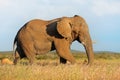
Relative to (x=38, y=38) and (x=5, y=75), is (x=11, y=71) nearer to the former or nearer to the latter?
(x=5, y=75)

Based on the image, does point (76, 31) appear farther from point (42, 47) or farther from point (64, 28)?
point (42, 47)

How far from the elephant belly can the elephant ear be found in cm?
86

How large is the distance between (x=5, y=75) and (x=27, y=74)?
2.02 ft

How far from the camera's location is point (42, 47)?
21.4m

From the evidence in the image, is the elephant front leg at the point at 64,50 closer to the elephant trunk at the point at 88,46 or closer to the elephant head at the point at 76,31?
the elephant head at the point at 76,31

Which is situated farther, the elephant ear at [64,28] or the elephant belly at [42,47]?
the elephant belly at [42,47]

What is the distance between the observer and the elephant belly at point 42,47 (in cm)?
2130

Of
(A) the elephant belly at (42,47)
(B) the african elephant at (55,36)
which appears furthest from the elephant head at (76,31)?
(A) the elephant belly at (42,47)

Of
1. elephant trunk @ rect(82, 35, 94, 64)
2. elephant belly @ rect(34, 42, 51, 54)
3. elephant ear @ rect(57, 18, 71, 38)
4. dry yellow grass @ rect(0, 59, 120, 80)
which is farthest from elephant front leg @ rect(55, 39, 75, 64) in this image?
dry yellow grass @ rect(0, 59, 120, 80)

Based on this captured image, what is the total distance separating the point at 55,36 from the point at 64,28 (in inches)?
22.1

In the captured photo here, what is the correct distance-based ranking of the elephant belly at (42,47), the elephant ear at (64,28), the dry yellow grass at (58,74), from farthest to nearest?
the elephant belly at (42,47) < the elephant ear at (64,28) < the dry yellow grass at (58,74)

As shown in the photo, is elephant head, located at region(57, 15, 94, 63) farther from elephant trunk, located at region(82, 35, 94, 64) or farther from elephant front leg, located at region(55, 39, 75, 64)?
elephant front leg, located at region(55, 39, 75, 64)

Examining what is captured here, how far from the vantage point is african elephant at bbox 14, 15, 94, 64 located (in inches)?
816

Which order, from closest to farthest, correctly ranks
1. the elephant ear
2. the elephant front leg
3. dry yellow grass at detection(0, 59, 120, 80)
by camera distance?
dry yellow grass at detection(0, 59, 120, 80)
the elephant front leg
the elephant ear
